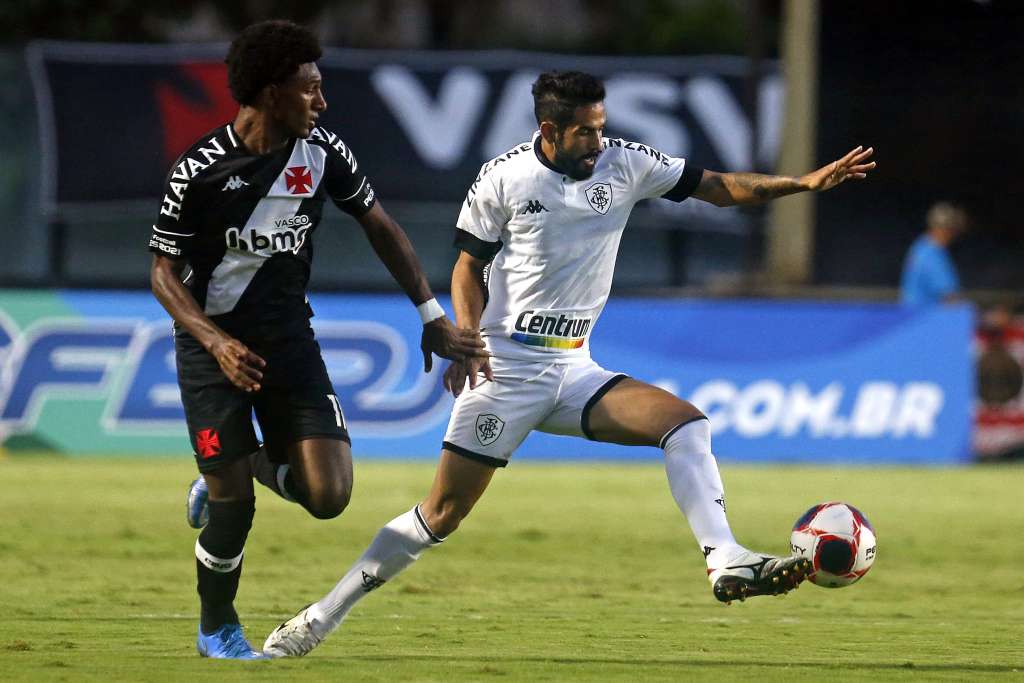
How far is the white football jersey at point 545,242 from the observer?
742cm

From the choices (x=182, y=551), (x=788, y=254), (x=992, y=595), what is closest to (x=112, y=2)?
(x=788, y=254)

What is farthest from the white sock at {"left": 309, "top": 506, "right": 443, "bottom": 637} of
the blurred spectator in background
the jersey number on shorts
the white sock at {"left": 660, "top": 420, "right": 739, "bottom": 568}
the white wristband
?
the blurred spectator in background

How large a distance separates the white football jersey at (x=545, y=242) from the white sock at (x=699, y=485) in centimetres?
62

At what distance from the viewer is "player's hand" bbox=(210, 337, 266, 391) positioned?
6.77 metres

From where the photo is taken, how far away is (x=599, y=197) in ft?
24.4

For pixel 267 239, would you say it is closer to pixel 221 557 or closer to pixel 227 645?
pixel 221 557

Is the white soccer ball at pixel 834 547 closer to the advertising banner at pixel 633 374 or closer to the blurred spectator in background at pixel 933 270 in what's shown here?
the advertising banner at pixel 633 374

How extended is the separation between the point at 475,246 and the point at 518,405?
0.68m

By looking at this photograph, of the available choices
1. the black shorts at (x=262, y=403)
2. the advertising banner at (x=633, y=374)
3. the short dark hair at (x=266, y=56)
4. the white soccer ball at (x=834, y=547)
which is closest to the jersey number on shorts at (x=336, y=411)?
the black shorts at (x=262, y=403)

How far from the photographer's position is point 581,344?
7.52 metres

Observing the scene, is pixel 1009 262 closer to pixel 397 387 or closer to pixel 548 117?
pixel 397 387

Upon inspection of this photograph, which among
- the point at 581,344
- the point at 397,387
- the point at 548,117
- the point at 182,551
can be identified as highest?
the point at 548,117

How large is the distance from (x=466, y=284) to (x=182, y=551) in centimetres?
408

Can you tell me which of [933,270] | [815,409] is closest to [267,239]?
[815,409]
